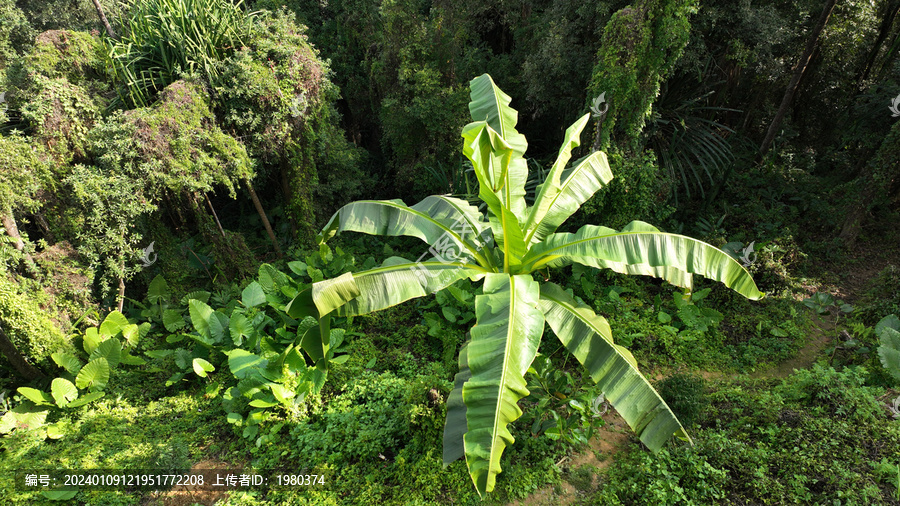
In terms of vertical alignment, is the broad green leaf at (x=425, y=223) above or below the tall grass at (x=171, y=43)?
below

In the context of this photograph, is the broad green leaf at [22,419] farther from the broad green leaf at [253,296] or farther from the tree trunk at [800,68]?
the tree trunk at [800,68]

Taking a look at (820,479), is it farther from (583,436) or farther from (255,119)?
(255,119)

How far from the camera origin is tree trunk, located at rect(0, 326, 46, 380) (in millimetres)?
4008

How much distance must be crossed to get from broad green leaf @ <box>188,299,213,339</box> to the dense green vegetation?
0.03 m

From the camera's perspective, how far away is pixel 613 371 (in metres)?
2.87

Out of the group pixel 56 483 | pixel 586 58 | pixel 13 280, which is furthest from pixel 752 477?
pixel 13 280

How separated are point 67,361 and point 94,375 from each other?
0.35 m

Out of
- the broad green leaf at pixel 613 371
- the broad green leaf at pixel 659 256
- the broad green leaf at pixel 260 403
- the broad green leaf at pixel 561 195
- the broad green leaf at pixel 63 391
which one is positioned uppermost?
the broad green leaf at pixel 561 195

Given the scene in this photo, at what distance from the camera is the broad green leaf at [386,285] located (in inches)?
113

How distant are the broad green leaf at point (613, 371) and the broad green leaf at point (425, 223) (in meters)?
0.85

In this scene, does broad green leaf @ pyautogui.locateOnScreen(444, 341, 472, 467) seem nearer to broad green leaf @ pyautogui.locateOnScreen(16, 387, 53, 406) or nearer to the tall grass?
broad green leaf @ pyautogui.locateOnScreen(16, 387, 53, 406)

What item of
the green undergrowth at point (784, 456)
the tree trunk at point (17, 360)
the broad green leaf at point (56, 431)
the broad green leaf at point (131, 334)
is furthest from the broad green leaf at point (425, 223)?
the tree trunk at point (17, 360)

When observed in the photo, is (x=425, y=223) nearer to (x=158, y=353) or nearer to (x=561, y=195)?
(x=561, y=195)

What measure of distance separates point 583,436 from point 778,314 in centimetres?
313
